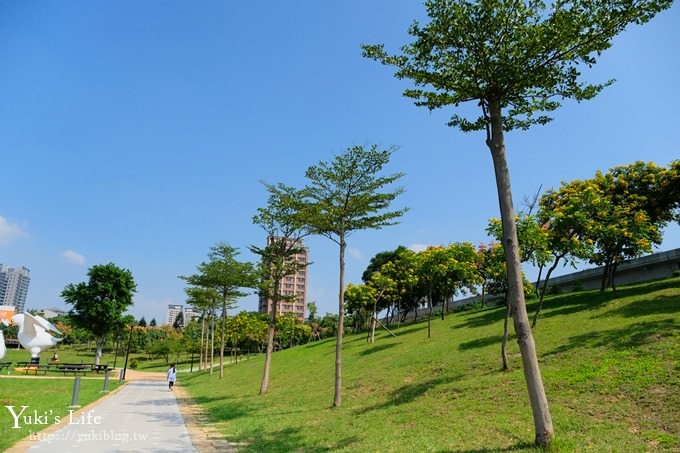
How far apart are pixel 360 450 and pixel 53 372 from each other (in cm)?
3662

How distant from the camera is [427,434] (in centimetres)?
867

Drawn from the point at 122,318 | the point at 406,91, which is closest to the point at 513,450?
the point at 406,91

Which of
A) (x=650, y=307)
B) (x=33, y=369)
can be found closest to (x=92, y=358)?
(x=33, y=369)

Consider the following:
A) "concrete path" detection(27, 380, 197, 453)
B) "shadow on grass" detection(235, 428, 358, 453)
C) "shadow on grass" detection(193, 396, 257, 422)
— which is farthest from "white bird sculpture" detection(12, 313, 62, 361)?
"shadow on grass" detection(235, 428, 358, 453)

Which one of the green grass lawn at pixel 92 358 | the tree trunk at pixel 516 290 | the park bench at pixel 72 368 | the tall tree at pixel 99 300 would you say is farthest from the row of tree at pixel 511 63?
the green grass lawn at pixel 92 358

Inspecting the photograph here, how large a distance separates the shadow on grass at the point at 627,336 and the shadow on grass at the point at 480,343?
325 centimetres

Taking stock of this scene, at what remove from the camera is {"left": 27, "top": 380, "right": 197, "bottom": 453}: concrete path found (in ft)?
28.3

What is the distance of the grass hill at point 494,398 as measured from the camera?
24.9 ft

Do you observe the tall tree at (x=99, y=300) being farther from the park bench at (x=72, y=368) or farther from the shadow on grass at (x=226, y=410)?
the shadow on grass at (x=226, y=410)

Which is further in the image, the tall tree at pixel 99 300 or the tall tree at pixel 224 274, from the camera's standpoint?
the tall tree at pixel 99 300

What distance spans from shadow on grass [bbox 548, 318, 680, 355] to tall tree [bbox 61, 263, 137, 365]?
146ft

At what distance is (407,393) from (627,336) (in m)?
6.49

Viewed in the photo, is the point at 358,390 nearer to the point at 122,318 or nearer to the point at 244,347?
the point at 122,318

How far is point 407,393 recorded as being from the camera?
1277cm
